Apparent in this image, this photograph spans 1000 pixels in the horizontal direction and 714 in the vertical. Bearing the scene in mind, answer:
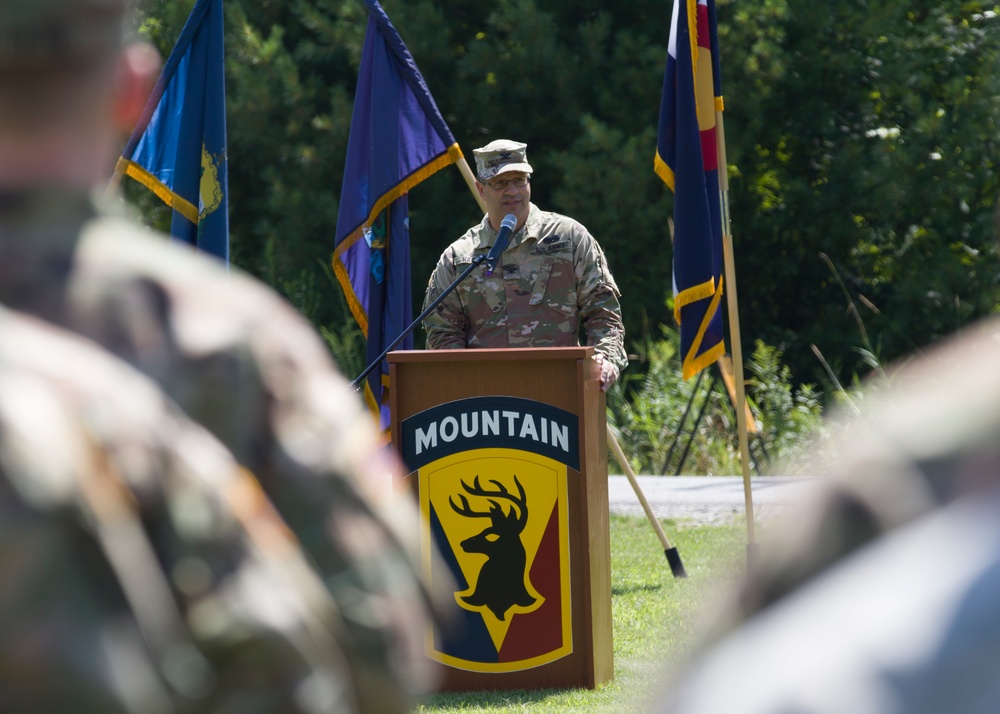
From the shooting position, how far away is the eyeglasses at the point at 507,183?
18.4 ft

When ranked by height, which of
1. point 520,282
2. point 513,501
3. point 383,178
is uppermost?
point 383,178

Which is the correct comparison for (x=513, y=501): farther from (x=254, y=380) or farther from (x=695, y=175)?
(x=254, y=380)

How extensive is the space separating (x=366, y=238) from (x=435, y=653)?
2.31 meters

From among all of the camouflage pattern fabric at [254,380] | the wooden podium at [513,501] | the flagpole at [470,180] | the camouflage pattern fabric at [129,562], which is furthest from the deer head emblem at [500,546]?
the camouflage pattern fabric at [129,562]

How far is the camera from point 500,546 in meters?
4.60

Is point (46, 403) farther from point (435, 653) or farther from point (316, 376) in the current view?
point (435, 653)

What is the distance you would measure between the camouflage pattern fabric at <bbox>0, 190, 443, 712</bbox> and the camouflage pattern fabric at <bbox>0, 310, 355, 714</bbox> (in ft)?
0.10

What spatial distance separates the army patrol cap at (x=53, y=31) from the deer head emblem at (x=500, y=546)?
3.58m

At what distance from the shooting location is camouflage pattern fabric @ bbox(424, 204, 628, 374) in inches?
220

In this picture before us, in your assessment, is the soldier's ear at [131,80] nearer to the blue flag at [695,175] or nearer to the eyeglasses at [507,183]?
the eyeglasses at [507,183]

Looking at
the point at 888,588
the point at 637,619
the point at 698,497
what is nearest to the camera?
the point at 888,588

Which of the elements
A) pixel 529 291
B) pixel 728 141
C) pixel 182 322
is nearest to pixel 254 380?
pixel 182 322

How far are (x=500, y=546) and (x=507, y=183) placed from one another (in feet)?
5.51

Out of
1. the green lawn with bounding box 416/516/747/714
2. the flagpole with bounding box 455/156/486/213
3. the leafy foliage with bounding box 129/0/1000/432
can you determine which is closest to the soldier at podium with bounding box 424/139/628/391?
the flagpole with bounding box 455/156/486/213
